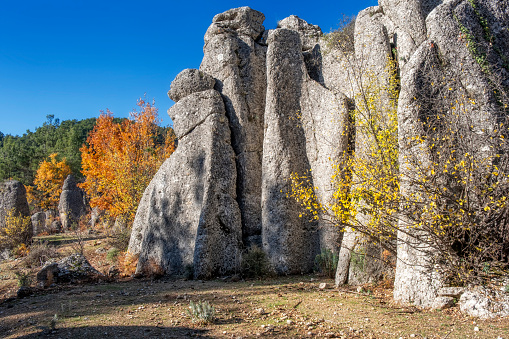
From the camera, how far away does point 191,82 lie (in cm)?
1212

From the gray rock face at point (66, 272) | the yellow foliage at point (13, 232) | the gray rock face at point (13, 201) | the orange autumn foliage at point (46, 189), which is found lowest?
→ the gray rock face at point (66, 272)

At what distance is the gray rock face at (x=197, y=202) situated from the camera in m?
10.2

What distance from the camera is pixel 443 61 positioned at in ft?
24.0

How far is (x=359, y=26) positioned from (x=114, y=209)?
14.5m

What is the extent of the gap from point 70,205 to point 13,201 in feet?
31.1

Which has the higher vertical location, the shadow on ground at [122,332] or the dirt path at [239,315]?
the dirt path at [239,315]

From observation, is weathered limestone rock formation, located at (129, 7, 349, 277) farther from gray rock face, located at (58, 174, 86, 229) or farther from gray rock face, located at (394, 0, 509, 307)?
gray rock face, located at (58, 174, 86, 229)

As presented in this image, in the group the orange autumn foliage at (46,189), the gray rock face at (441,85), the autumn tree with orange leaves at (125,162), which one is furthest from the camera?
the orange autumn foliage at (46,189)

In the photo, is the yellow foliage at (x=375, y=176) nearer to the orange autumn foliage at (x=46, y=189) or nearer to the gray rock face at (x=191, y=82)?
the gray rock face at (x=191, y=82)

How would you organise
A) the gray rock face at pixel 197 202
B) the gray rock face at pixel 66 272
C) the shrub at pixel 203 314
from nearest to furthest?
the shrub at pixel 203 314
the gray rock face at pixel 66 272
the gray rock face at pixel 197 202

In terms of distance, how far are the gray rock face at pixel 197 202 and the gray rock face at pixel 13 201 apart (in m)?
10.8

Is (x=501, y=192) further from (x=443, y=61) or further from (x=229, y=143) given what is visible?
(x=229, y=143)

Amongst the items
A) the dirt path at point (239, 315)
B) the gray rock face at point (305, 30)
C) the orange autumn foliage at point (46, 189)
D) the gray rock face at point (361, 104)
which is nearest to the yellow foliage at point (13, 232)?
the dirt path at point (239, 315)

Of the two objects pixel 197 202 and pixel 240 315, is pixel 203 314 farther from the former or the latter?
pixel 197 202
